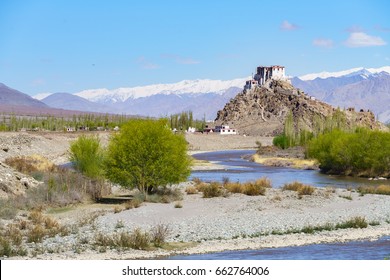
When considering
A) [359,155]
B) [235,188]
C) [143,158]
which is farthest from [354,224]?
[359,155]

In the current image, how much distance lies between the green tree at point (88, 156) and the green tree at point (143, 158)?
4070mm

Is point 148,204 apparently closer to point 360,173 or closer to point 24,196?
point 24,196

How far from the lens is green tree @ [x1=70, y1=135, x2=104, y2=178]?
4278 centimetres

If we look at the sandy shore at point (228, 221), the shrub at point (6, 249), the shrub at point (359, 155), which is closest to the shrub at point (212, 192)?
the sandy shore at point (228, 221)

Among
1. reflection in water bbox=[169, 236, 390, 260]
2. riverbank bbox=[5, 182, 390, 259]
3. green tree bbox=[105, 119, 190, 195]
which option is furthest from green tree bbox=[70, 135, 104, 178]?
reflection in water bbox=[169, 236, 390, 260]

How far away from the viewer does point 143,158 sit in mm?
38000

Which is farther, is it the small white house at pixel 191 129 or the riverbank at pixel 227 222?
the small white house at pixel 191 129

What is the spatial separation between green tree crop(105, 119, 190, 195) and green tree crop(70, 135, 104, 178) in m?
4.07

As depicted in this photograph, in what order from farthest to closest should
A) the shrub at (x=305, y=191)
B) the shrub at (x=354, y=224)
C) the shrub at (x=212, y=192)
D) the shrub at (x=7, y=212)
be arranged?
the shrub at (x=305, y=191), the shrub at (x=212, y=192), the shrub at (x=7, y=212), the shrub at (x=354, y=224)

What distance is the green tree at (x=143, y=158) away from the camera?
3788cm

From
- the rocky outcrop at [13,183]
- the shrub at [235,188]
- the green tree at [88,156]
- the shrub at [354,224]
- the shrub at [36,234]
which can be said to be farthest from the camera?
the green tree at [88,156]

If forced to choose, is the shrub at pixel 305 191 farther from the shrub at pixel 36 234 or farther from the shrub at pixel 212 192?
the shrub at pixel 36 234
